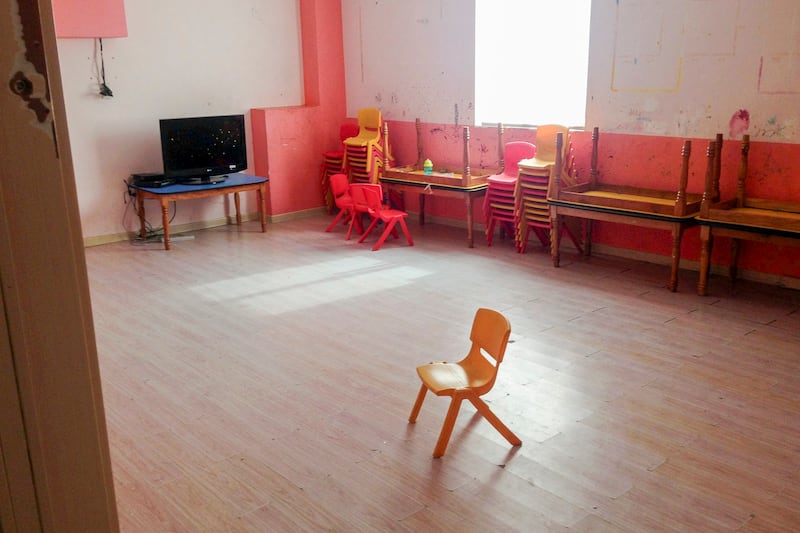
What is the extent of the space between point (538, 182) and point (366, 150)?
216 centimetres

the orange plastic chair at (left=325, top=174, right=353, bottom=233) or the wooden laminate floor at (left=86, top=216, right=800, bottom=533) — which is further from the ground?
the orange plastic chair at (left=325, top=174, right=353, bottom=233)

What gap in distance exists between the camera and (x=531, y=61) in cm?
Result: 671

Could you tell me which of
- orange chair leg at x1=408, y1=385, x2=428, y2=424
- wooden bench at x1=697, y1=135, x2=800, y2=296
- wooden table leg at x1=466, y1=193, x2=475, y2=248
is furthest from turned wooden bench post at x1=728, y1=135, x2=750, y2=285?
orange chair leg at x1=408, y1=385, x2=428, y2=424

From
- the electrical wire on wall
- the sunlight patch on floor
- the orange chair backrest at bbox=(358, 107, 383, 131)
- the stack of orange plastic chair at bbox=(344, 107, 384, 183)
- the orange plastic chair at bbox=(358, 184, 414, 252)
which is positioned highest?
the electrical wire on wall

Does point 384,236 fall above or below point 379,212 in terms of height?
below

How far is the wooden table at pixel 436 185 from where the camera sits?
673 cm

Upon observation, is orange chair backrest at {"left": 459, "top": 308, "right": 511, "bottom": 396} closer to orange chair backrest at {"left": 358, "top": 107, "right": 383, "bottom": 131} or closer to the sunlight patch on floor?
the sunlight patch on floor

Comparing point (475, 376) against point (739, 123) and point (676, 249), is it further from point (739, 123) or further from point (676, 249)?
point (739, 123)

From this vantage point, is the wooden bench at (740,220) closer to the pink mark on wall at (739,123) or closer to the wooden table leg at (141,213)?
the pink mark on wall at (739,123)

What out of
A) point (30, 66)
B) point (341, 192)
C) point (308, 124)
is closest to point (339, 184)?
point (341, 192)

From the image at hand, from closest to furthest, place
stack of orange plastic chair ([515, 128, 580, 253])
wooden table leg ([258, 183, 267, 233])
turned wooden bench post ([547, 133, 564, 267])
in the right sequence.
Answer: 1. turned wooden bench post ([547, 133, 564, 267])
2. stack of orange plastic chair ([515, 128, 580, 253])
3. wooden table leg ([258, 183, 267, 233])

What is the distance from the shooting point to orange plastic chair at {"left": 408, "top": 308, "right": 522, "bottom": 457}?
10.0 ft

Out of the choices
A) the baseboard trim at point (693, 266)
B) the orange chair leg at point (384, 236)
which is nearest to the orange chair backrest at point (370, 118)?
the orange chair leg at point (384, 236)

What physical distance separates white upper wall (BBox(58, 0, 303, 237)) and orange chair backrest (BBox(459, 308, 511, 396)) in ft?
16.2
